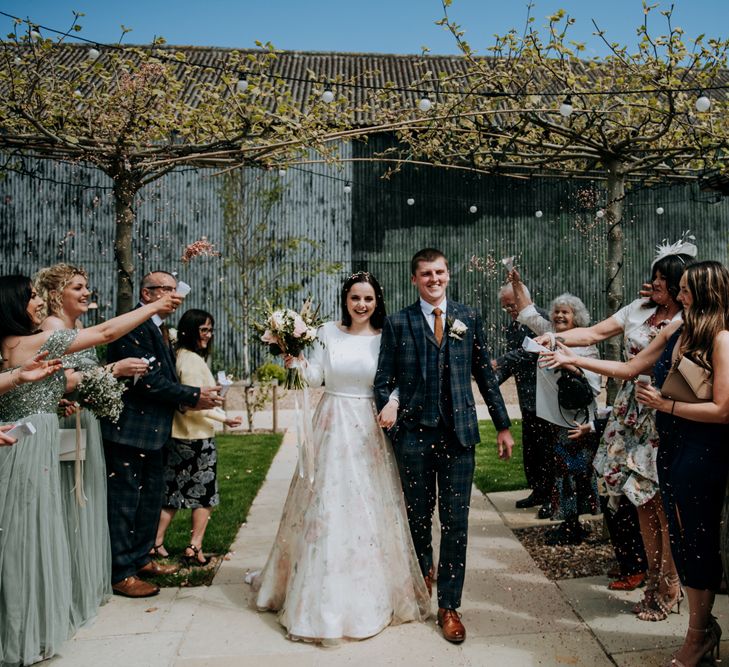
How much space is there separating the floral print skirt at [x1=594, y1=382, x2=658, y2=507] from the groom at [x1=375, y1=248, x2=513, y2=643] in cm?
68

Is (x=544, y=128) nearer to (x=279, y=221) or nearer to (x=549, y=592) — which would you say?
(x=549, y=592)

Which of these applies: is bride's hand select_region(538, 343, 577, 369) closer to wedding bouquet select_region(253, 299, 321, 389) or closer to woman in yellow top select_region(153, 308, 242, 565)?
wedding bouquet select_region(253, 299, 321, 389)

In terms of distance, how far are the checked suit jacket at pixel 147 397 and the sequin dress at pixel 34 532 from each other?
728 millimetres

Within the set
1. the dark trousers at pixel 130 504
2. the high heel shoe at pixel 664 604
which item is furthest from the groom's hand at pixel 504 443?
the dark trousers at pixel 130 504

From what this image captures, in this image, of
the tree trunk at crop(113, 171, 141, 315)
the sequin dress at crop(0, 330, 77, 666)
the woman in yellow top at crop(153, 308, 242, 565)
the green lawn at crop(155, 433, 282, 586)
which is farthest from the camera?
the tree trunk at crop(113, 171, 141, 315)

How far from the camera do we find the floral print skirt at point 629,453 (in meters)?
4.12

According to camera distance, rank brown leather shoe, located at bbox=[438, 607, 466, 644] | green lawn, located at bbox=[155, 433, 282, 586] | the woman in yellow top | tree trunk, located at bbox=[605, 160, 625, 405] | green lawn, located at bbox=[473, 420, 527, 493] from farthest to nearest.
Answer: green lawn, located at bbox=[473, 420, 527, 493]
tree trunk, located at bbox=[605, 160, 625, 405]
green lawn, located at bbox=[155, 433, 282, 586]
the woman in yellow top
brown leather shoe, located at bbox=[438, 607, 466, 644]

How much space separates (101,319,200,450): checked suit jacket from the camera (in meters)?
4.61

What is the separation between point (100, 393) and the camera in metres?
4.10

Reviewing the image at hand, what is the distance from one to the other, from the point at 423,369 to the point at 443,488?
0.70 metres

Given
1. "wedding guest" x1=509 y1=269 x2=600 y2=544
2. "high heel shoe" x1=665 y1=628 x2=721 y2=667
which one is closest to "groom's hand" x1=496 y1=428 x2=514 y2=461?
"high heel shoe" x1=665 y1=628 x2=721 y2=667

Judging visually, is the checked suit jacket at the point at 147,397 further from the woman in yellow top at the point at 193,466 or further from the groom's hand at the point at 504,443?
the groom's hand at the point at 504,443

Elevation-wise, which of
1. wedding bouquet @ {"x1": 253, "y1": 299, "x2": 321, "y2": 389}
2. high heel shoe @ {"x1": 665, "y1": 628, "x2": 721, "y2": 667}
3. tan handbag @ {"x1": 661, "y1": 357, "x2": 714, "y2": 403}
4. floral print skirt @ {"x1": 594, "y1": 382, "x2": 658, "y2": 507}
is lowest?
high heel shoe @ {"x1": 665, "y1": 628, "x2": 721, "y2": 667}

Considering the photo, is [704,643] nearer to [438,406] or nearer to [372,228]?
[438,406]
